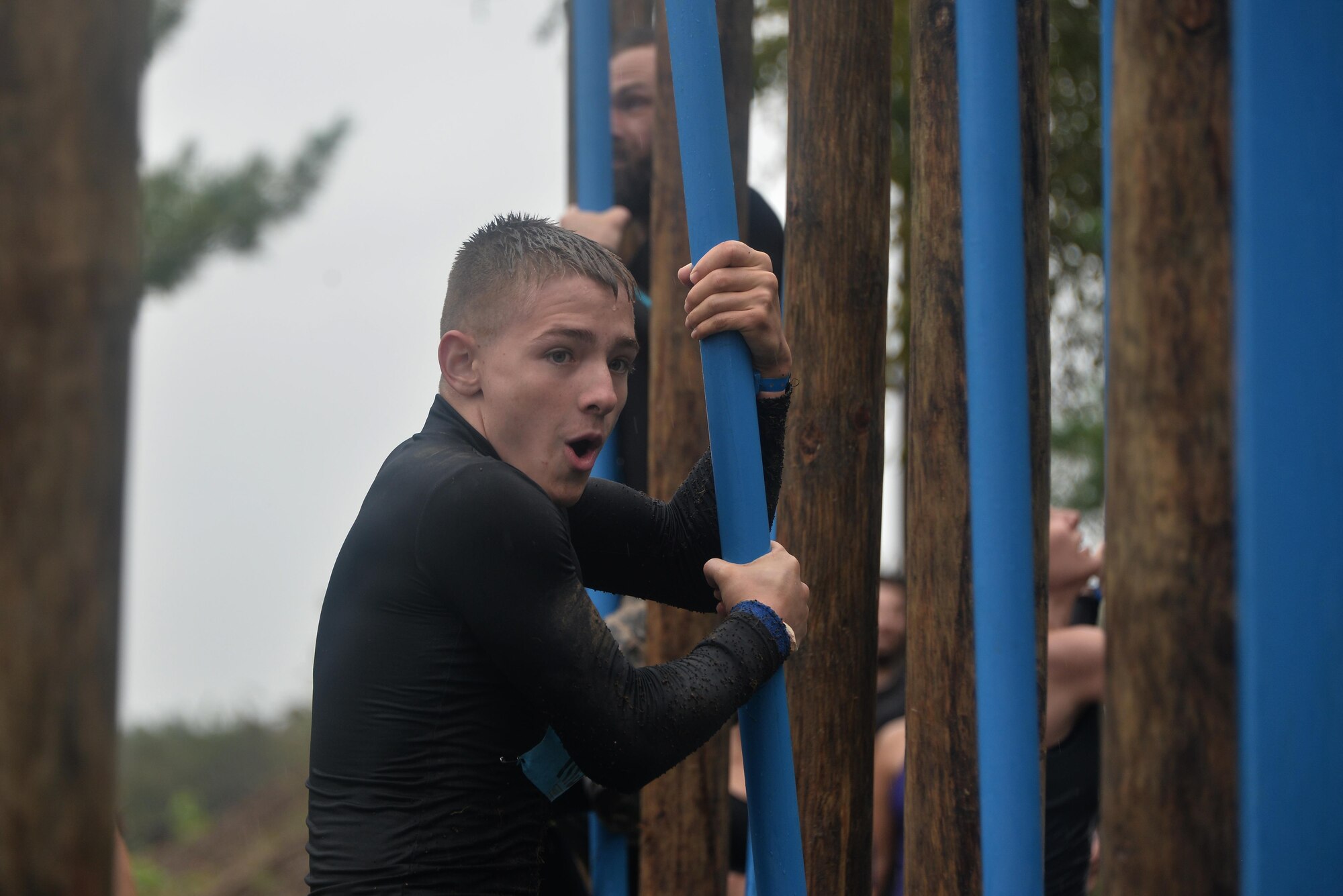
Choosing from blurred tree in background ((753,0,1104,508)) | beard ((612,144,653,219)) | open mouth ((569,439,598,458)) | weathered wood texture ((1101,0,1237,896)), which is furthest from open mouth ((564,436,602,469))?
blurred tree in background ((753,0,1104,508))

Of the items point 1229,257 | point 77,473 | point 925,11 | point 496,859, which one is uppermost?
point 925,11

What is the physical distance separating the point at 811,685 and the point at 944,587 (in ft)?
1.44

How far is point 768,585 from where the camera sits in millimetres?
2158

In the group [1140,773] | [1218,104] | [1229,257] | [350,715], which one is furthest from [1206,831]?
[350,715]

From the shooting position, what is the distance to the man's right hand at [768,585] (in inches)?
84.8

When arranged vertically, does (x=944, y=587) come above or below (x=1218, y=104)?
below

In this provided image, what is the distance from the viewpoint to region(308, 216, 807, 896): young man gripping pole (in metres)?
1.95

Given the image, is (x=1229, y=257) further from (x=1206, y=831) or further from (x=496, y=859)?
(x=496, y=859)

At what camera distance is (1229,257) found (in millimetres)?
1521

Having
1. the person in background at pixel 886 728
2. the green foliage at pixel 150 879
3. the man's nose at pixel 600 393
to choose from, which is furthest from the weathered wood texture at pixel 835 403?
the green foliage at pixel 150 879

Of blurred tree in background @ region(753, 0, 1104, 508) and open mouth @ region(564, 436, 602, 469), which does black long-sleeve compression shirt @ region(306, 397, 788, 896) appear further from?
blurred tree in background @ region(753, 0, 1104, 508)

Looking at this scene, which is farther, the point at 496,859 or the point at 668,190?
the point at 668,190

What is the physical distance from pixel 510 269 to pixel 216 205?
10974 mm

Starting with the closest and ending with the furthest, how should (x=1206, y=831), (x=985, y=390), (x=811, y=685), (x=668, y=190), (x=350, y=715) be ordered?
(x=1206, y=831)
(x=350, y=715)
(x=985, y=390)
(x=811, y=685)
(x=668, y=190)
